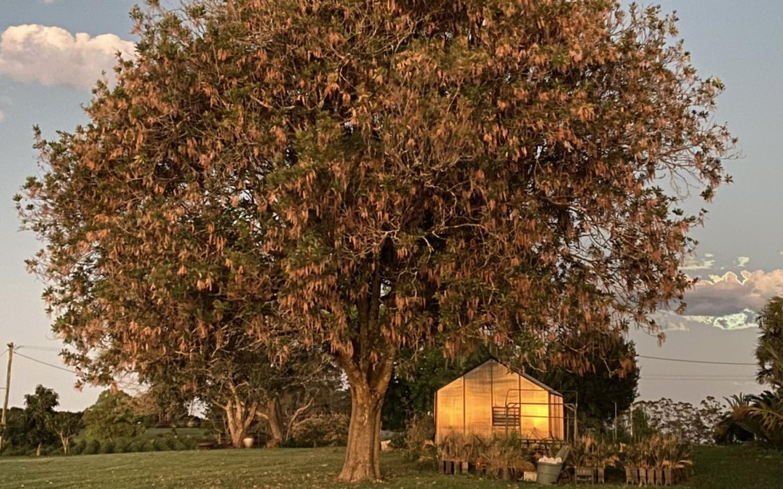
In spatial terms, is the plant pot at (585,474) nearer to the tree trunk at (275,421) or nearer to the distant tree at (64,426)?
the tree trunk at (275,421)

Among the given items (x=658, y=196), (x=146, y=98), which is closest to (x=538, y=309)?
(x=658, y=196)

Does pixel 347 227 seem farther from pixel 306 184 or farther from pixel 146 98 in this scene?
pixel 146 98

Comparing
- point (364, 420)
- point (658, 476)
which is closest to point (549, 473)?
point (658, 476)

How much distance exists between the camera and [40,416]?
43.5 meters

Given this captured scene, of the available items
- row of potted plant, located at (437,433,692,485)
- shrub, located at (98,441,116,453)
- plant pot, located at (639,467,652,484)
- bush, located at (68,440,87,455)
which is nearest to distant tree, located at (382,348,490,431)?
shrub, located at (98,441,116,453)

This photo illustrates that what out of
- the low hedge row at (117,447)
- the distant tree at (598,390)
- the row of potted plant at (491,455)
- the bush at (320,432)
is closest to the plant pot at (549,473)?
the row of potted plant at (491,455)

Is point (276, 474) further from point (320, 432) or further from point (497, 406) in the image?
point (320, 432)

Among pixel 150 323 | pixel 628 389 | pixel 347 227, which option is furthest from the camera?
pixel 628 389

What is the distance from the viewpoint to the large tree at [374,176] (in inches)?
556

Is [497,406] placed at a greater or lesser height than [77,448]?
greater

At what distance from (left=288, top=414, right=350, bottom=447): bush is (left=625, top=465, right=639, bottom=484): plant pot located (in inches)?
1054

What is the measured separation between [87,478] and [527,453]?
12545 millimetres

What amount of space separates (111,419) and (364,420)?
120ft

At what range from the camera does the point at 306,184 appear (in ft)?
43.8
